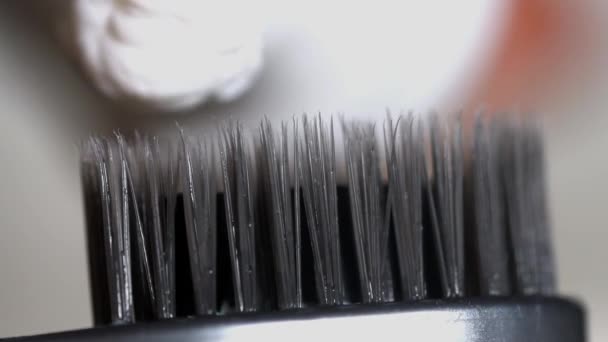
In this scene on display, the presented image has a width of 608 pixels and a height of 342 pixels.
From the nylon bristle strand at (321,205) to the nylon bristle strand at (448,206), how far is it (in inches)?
2.1

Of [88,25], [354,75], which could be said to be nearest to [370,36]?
[354,75]

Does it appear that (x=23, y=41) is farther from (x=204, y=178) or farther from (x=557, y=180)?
(x=557, y=180)

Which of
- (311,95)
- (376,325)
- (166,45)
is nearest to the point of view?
(376,325)

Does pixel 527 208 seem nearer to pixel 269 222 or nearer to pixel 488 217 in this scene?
pixel 488 217

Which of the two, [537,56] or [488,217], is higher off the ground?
[537,56]

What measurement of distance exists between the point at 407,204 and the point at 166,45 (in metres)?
0.16

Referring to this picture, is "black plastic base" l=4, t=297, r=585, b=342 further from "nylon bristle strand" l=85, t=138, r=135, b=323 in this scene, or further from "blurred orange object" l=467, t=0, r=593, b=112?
"blurred orange object" l=467, t=0, r=593, b=112

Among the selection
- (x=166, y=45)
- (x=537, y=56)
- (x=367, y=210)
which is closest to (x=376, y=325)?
(x=367, y=210)

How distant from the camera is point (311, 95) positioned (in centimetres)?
55

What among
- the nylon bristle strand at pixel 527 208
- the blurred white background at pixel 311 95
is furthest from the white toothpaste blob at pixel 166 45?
the nylon bristle strand at pixel 527 208

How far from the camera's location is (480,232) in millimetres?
395

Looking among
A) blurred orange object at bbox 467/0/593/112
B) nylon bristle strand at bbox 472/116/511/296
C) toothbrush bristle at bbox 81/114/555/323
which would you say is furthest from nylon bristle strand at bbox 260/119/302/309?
blurred orange object at bbox 467/0/593/112

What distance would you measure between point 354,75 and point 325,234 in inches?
8.4

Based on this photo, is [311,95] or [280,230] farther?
[311,95]
